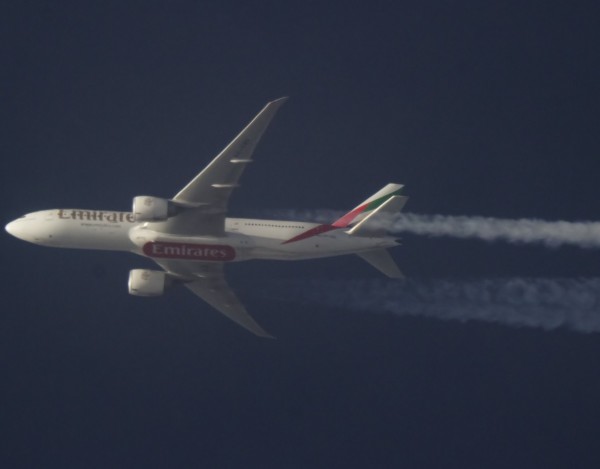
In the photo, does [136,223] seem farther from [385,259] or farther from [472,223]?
[472,223]

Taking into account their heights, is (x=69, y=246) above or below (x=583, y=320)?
above

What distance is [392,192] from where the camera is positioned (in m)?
75.2

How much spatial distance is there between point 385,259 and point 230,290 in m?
10.2

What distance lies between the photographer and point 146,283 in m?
73.1

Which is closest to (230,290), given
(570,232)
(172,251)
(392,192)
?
(172,251)

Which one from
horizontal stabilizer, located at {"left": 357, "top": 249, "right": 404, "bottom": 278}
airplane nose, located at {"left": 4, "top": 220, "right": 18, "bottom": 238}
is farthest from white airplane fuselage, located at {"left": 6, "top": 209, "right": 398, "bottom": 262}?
airplane nose, located at {"left": 4, "top": 220, "right": 18, "bottom": 238}

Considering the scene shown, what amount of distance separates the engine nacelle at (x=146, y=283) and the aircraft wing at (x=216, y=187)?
2931 millimetres

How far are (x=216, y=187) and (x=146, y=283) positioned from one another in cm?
727

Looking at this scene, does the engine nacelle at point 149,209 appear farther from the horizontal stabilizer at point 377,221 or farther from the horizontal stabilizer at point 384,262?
the horizontal stabilizer at point 384,262

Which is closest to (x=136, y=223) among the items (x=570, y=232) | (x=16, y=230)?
(x=16, y=230)

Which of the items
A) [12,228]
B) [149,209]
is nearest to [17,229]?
[12,228]

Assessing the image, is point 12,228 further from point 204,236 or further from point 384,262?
point 384,262

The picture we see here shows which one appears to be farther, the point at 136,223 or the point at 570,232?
the point at 570,232

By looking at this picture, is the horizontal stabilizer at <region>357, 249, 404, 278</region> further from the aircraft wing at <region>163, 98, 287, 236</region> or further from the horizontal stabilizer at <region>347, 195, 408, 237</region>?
the aircraft wing at <region>163, 98, 287, 236</region>
